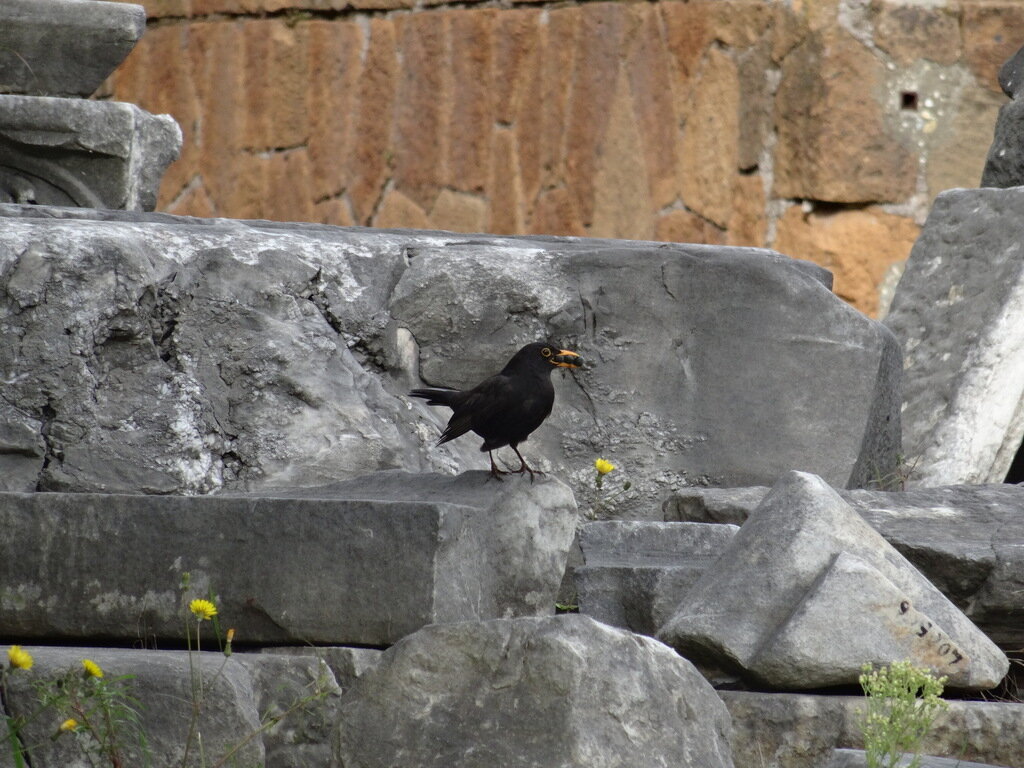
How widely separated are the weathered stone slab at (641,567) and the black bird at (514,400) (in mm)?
280

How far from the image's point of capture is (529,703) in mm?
2350

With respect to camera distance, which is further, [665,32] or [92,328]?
[665,32]

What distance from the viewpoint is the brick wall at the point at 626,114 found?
23.4ft

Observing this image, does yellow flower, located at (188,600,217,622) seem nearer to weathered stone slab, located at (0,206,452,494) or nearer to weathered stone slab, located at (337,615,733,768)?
weathered stone slab, located at (337,615,733,768)

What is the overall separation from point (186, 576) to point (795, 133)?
514cm

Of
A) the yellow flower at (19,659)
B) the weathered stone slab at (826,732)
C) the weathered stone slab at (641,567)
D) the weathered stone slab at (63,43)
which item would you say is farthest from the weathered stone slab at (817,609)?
the weathered stone slab at (63,43)

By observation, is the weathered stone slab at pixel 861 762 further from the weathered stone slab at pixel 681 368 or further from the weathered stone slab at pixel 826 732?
the weathered stone slab at pixel 681 368

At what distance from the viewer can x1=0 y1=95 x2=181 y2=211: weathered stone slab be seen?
13.3 feet

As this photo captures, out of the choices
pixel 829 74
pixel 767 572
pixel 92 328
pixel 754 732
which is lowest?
pixel 754 732

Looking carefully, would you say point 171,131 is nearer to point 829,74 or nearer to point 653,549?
point 653,549

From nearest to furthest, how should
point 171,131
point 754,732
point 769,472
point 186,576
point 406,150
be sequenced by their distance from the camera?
point 186,576 → point 754,732 → point 769,472 → point 171,131 → point 406,150

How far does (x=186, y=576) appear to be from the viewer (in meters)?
2.55

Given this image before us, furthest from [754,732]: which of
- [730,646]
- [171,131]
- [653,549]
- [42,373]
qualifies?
[171,131]

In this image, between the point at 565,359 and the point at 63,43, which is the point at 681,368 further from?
the point at 63,43
